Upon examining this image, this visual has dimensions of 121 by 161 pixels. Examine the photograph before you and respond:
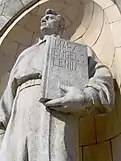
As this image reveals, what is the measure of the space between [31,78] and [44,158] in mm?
496

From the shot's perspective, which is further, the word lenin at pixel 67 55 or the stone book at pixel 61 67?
the word lenin at pixel 67 55

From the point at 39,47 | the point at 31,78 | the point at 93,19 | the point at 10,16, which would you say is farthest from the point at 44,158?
the point at 10,16

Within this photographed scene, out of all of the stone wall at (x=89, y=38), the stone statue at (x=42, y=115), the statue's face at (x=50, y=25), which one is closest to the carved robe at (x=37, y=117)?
the stone statue at (x=42, y=115)

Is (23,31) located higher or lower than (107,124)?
higher

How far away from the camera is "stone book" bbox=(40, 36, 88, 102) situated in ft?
9.49

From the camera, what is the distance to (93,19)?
3936 mm

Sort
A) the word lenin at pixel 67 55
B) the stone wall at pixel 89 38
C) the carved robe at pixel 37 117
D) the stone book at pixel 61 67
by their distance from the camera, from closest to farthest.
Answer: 1. the carved robe at pixel 37 117
2. the stone book at pixel 61 67
3. the word lenin at pixel 67 55
4. the stone wall at pixel 89 38

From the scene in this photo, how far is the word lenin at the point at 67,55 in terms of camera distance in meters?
3.04

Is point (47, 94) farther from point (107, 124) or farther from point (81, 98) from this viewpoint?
point (107, 124)

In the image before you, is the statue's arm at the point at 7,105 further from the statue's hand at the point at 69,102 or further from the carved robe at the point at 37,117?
the statue's hand at the point at 69,102

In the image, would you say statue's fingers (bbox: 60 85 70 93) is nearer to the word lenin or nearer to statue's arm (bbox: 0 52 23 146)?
the word lenin

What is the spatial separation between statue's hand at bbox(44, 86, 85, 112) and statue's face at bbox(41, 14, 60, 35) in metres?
0.61

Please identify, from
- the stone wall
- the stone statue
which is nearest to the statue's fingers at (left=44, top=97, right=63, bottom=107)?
the stone statue

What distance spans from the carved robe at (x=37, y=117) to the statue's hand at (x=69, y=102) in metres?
0.04
